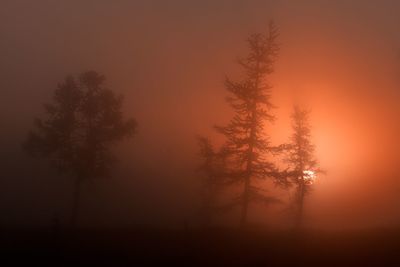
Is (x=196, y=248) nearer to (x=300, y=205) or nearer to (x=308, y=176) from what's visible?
(x=300, y=205)

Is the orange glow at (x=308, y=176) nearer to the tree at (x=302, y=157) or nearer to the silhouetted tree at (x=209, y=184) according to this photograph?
the tree at (x=302, y=157)

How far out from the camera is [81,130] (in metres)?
22.2

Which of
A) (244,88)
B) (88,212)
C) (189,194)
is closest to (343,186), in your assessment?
(189,194)

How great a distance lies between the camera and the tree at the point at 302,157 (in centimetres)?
2302

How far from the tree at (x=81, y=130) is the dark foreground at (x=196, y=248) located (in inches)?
144

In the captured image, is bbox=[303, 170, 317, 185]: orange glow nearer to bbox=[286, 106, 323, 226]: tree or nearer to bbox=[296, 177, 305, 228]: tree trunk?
bbox=[286, 106, 323, 226]: tree

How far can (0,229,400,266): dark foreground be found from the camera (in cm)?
1390

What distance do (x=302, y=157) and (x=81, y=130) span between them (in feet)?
40.2

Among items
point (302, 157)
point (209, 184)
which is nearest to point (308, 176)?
point (302, 157)

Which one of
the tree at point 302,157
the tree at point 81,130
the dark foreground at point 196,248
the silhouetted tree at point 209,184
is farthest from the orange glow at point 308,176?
the tree at point 81,130

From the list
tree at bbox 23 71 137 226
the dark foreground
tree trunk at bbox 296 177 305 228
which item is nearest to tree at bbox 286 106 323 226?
tree trunk at bbox 296 177 305 228

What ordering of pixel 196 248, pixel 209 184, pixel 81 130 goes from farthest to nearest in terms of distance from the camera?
pixel 209 184, pixel 81 130, pixel 196 248

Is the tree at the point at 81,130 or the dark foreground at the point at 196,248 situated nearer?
the dark foreground at the point at 196,248

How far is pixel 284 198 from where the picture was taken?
28719 mm
